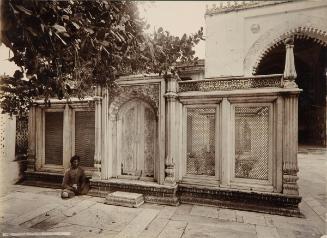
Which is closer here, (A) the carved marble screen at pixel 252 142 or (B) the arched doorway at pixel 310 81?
(A) the carved marble screen at pixel 252 142

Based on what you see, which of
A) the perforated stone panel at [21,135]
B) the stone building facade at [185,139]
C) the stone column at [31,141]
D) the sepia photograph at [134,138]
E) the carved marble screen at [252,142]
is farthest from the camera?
the perforated stone panel at [21,135]

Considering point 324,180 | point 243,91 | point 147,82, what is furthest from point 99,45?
point 324,180

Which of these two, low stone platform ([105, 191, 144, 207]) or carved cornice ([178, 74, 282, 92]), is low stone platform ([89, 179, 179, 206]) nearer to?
low stone platform ([105, 191, 144, 207])

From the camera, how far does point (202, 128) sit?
6.80m

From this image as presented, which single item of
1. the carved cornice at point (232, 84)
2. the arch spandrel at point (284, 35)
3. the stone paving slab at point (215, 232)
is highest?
the arch spandrel at point (284, 35)

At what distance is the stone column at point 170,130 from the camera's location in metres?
6.68

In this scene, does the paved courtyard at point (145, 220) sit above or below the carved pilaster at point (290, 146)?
below

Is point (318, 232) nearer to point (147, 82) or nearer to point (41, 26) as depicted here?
point (147, 82)

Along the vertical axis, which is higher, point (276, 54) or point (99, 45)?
point (276, 54)

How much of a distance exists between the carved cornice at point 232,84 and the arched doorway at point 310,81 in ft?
41.6

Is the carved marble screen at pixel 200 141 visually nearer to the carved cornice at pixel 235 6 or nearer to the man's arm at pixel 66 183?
the man's arm at pixel 66 183

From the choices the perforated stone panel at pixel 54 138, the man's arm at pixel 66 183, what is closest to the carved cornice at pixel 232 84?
the man's arm at pixel 66 183

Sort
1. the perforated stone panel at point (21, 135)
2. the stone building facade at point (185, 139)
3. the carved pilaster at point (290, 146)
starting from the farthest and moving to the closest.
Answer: the perforated stone panel at point (21, 135) → the stone building facade at point (185, 139) → the carved pilaster at point (290, 146)

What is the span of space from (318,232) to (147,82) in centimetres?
504
